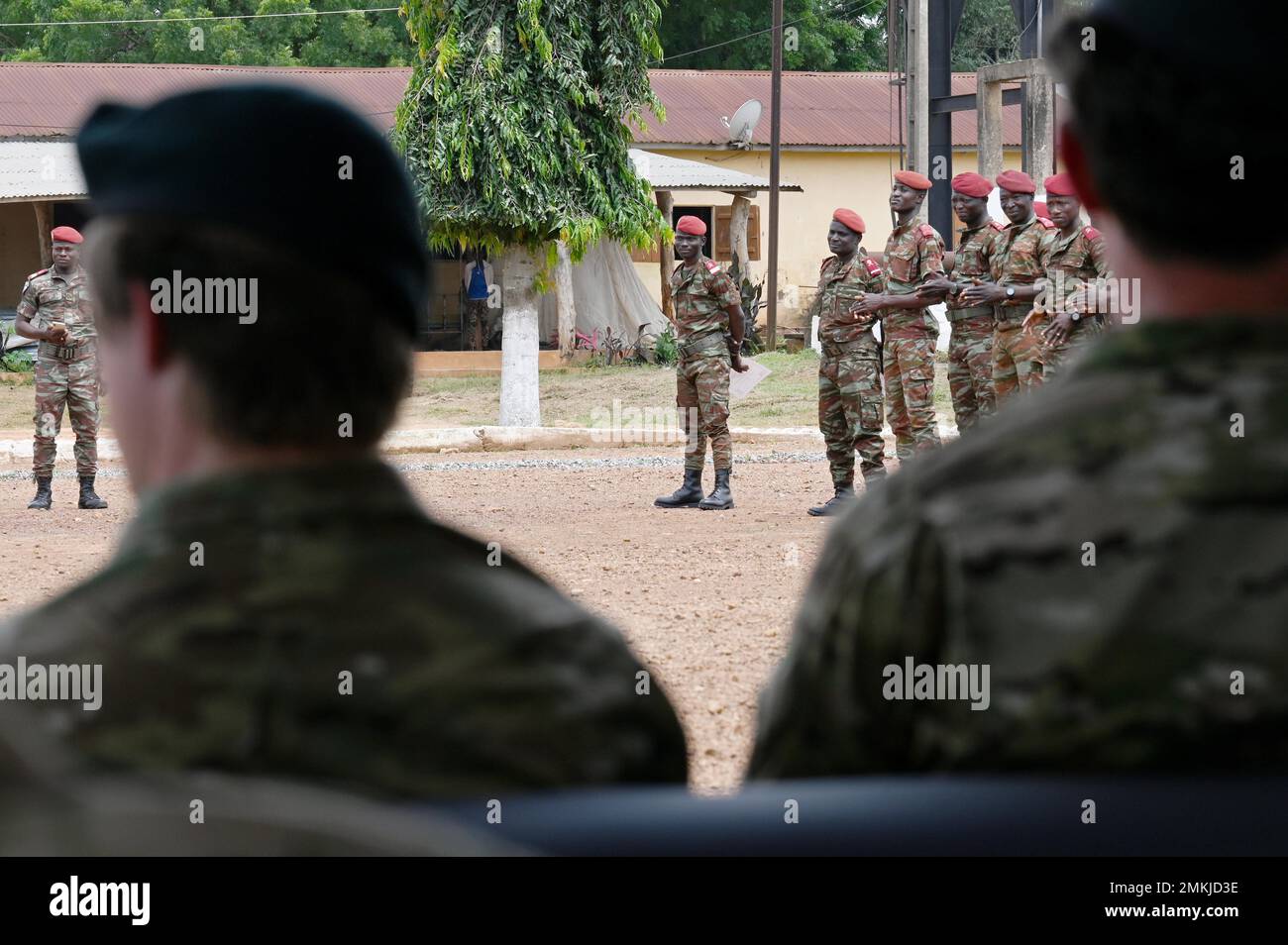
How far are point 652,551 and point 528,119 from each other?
8411mm

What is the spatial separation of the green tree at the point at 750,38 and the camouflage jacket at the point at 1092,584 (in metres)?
35.9

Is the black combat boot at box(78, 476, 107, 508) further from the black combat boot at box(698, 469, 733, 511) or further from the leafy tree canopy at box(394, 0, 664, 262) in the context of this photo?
the leafy tree canopy at box(394, 0, 664, 262)

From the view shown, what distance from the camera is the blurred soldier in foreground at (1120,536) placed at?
1.30 meters

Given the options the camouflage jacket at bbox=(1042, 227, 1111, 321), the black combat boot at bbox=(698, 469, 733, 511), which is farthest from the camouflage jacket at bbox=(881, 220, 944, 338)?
the black combat boot at bbox=(698, 469, 733, 511)

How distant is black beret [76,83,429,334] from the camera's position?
1.44 m

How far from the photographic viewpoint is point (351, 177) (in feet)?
4.86

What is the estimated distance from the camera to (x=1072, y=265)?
9.26 meters

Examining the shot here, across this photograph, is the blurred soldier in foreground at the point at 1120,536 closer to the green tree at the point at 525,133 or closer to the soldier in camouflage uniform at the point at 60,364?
the soldier in camouflage uniform at the point at 60,364

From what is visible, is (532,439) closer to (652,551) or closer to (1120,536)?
(652,551)

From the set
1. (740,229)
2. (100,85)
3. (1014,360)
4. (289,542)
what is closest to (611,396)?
(740,229)

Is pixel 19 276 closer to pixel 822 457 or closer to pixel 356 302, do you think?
pixel 822 457

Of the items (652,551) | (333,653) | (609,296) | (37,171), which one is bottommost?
(652,551)

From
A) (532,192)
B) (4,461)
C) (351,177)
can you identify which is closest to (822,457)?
(532,192)

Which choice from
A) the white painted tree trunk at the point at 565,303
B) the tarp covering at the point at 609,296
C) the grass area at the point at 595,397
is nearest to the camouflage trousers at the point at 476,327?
the tarp covering at the point at 609,296
